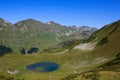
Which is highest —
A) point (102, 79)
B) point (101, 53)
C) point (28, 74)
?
point (101, 53)

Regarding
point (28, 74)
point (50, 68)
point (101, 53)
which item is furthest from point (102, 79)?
point (101, 53)

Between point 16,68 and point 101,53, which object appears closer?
point 16,68

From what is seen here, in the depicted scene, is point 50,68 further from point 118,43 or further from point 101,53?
point 118,43

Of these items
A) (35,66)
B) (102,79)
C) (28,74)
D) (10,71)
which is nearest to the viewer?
(102,79)

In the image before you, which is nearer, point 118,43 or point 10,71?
point 10,71

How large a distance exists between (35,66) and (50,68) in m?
17.6

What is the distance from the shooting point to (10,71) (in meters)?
175

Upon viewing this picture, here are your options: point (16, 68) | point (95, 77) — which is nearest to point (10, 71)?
point (16, 68)

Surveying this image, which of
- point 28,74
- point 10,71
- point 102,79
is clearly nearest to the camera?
point 102,79

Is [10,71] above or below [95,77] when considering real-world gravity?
above

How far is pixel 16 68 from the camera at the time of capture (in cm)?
18350

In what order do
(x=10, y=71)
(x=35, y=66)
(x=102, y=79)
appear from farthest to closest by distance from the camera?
(x=35, y=66) < (x=10, y=71) < (x=102, y=79)

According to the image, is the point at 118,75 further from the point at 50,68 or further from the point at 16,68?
the point at 16,68

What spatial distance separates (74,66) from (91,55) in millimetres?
27990
